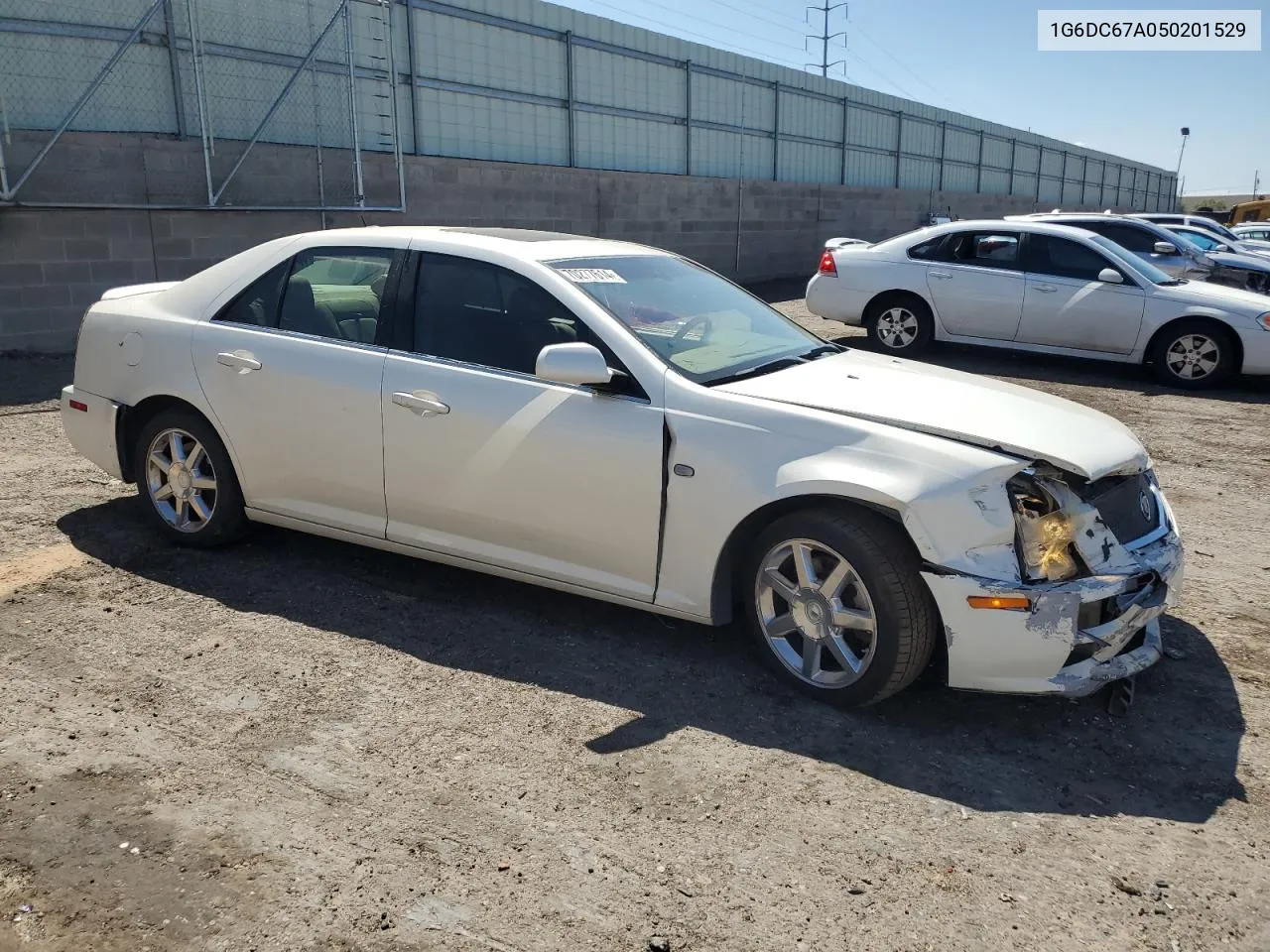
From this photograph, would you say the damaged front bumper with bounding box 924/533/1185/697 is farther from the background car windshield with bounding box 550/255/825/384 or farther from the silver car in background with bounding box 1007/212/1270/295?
the silver car in background with bounding box 1007/212/1270/295

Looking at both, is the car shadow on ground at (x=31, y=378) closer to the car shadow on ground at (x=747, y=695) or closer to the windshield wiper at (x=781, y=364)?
the car shadow on ground at (x=747, y=695)

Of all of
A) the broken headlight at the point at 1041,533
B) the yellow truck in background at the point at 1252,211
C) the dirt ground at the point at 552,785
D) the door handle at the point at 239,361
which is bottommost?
the dirt ground at the point at 552,785

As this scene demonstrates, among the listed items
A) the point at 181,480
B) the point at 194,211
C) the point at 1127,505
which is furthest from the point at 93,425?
the point at 194,211

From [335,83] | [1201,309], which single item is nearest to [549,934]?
[1201,309]

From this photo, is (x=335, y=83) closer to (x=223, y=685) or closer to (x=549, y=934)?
(x=223, y=685)

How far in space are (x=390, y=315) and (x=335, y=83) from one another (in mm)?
10288

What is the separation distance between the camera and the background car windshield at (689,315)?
400 cm

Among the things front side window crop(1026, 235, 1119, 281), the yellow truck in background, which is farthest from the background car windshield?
the yellow truck in background

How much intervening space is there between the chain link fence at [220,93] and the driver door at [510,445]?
7480 mm

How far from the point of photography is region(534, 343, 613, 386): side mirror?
3.69 m

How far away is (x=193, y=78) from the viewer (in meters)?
11.6

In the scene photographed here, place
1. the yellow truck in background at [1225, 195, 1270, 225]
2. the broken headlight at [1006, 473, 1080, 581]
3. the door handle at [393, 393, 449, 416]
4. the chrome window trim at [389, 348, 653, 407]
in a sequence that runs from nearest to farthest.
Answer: the broken headlight at [1006, 473, 1080, 581]
the chrome window trim at [389, 348, 653, 407]
the door handle at [393, 393, 449, 416]
the yellow truck in background at [1225, 195, 1270, 225]

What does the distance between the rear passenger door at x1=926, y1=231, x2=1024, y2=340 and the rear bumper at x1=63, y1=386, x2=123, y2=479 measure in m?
8.52

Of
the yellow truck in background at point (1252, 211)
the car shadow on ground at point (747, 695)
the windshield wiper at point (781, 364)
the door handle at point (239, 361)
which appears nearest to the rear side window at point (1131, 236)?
the windshield wiper at point (781, 364)
